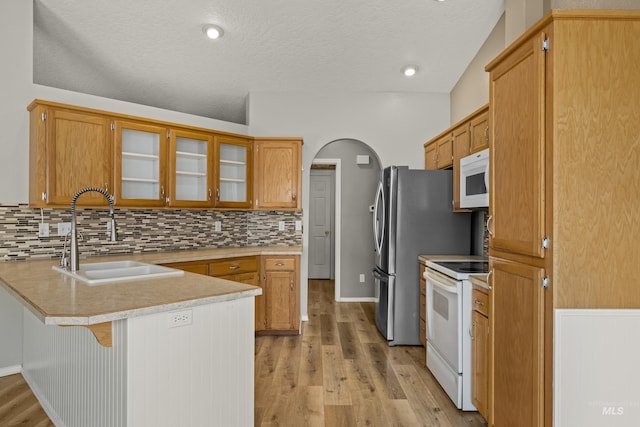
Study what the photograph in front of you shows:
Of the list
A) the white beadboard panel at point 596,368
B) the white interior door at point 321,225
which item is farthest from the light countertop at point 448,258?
the white interior door at point 321,225

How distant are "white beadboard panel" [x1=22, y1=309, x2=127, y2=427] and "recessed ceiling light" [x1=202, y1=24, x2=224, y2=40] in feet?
7.73

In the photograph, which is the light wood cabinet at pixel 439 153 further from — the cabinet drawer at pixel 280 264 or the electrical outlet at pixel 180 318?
the electrical outlet at pixel 180 318

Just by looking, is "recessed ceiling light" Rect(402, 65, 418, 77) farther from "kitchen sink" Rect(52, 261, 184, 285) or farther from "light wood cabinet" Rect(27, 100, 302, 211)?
"kitchen sink" Rect(52, 261, 184, 285)

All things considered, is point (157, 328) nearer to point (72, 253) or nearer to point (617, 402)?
point (72, 253)

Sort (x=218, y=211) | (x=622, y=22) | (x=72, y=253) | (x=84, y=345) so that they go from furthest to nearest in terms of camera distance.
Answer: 1. (x=218, y=211)
2. (x=72, y=253)
3. (x=84, y=345)
4. (x=622, y=22)

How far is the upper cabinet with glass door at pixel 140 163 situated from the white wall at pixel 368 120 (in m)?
1.48

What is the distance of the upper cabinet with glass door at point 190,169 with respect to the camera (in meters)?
3.58

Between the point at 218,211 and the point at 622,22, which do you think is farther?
the point at 218,211

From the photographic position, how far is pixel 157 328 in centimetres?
152

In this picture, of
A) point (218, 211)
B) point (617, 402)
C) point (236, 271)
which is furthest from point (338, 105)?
point (617, 402)

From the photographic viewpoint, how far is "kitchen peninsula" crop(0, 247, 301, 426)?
1.45 metres

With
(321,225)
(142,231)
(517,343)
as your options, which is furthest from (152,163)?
(321,225)

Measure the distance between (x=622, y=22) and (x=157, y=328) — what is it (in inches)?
84.1

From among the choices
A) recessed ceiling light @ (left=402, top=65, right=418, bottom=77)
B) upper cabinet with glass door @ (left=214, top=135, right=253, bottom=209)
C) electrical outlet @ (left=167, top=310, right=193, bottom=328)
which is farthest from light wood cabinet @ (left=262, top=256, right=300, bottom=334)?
electrical outlet @ (left=167, top=310, right=193, bottom=328)
